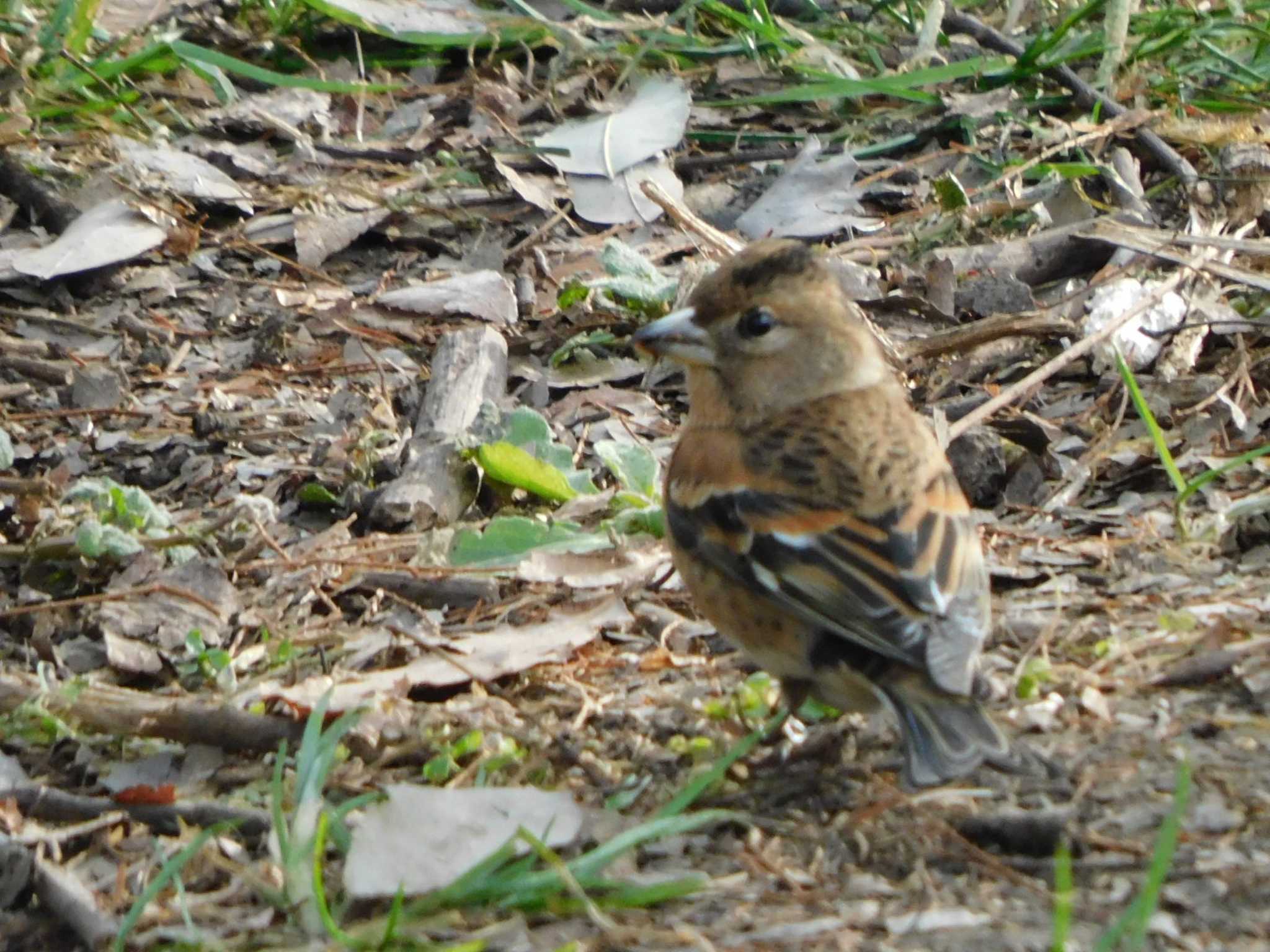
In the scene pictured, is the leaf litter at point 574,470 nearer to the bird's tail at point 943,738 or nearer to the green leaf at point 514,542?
the green leaf at point 514,542

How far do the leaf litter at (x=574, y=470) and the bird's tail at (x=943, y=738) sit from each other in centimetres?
12

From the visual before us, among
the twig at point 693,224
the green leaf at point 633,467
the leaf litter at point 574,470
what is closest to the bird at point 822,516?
the leaf litter at point 574,470

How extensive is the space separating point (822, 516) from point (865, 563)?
0.23 meters

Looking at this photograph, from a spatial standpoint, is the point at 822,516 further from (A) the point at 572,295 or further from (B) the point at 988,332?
(A) the point at 572,295

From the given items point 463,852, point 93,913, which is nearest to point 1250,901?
point 463,852

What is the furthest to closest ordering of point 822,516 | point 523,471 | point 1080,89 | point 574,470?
point 1080,89, point 574,470, point 523,471, point 822,516

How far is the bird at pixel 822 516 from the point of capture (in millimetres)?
3402

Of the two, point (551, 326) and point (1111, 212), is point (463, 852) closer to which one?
point (551, 326)

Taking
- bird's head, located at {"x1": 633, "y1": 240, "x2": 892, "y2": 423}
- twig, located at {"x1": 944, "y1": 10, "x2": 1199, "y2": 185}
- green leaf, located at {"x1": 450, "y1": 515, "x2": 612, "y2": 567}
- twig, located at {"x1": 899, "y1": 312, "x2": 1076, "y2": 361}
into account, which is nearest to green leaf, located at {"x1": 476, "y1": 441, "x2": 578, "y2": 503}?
green leaf, located at {"x1": 450, "y1": 515, "x2": 612, "y2": 567}

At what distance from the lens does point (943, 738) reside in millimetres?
3262

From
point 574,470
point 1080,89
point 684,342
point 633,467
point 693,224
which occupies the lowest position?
point 574,470

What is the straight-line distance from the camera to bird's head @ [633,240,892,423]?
14.6ft

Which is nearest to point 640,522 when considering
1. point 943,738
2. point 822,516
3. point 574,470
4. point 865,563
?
point 574,470

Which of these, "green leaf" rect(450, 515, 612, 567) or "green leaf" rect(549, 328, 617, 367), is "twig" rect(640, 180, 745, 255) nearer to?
"green leaf" rect(549, 328, 617, 367)
